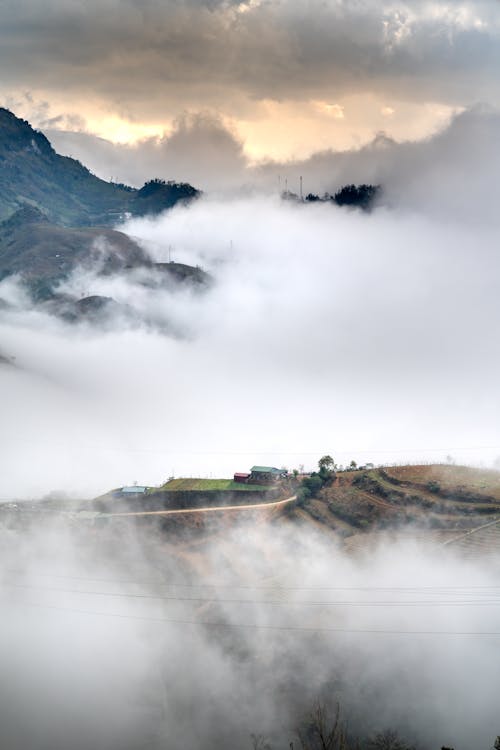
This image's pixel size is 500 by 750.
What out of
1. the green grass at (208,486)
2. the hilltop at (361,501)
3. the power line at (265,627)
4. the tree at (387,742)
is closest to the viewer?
the tree at (387,742)

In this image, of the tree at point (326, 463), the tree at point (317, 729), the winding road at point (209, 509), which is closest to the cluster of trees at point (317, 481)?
the tree at point (326, 463)

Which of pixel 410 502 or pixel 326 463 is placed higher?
pixel 326 463

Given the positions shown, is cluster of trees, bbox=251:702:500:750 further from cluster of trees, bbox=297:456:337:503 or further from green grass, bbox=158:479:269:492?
→ green grass, bbox=158:479:269:492

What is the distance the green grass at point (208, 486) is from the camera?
11731 centimetres

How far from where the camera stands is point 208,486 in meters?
122

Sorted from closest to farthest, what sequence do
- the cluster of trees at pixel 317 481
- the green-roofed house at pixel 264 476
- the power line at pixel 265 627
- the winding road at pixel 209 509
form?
the power line at pixel 265 627 < the winding road at pixel 209 509 < the cluster of trees at pixel 317 481 < the green-roofed house at pixel 264 476

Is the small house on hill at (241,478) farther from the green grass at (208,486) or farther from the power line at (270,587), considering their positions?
the power line at (270,587)

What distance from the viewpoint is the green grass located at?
385 ft

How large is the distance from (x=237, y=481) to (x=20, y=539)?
40.9 meters

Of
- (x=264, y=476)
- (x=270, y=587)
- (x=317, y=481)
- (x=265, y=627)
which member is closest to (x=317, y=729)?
(x=265, y=627)

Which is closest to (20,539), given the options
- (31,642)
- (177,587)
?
(31,642)

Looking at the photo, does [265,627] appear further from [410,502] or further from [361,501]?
[410,502]

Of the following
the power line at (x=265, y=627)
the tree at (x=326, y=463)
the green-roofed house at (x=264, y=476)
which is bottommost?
the power line at (x=265, y=627)

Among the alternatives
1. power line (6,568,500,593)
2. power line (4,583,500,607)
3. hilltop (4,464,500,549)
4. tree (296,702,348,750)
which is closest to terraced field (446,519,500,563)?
hilltop (4,464,500,549)
